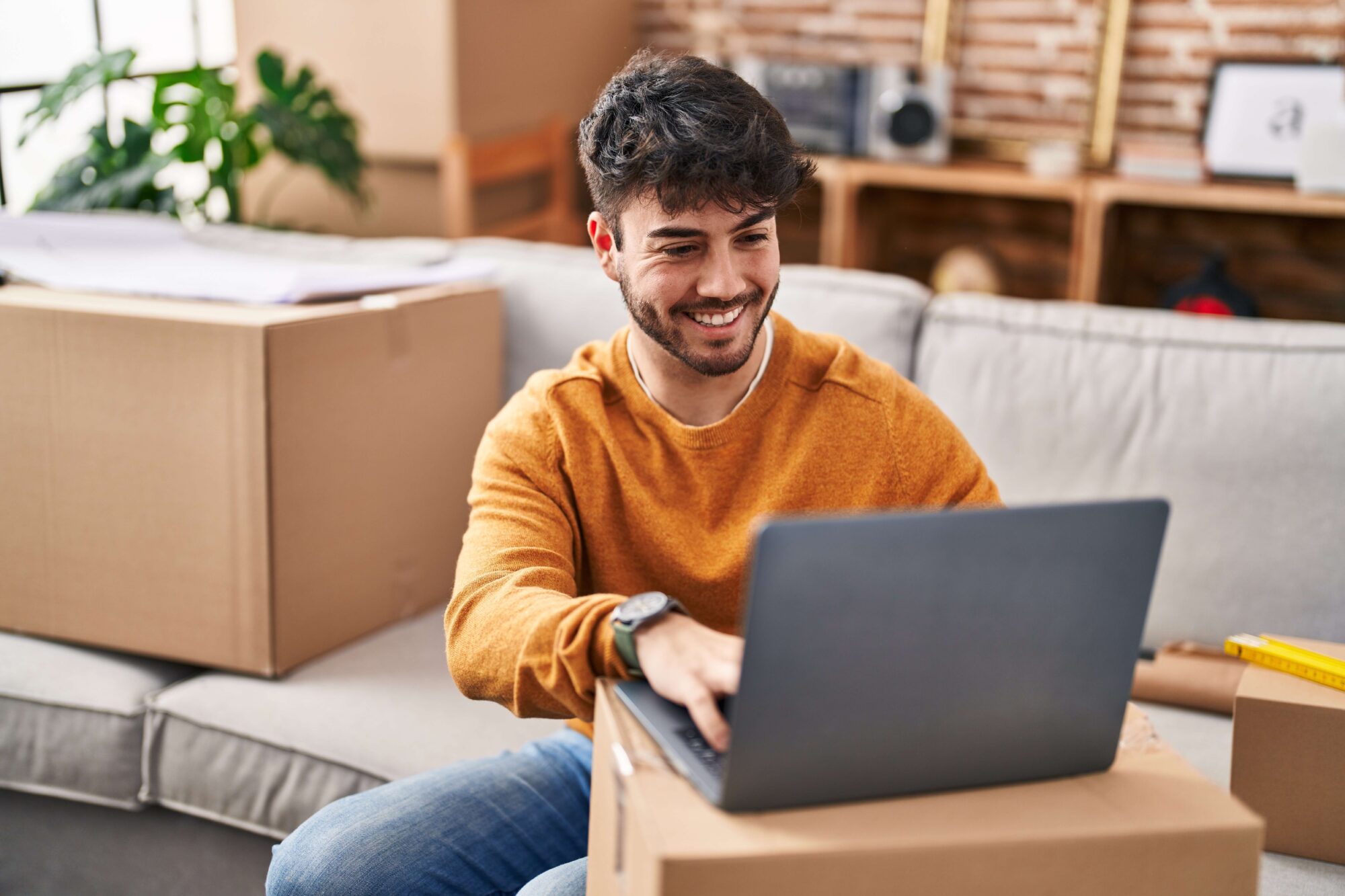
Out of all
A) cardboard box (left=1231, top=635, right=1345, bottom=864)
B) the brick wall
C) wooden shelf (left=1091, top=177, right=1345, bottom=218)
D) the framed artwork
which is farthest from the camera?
the brick wall

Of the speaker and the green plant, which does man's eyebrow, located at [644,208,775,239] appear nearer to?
the green plant

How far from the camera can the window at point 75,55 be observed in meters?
2.61

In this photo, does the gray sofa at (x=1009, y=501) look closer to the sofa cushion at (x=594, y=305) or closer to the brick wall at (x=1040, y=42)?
the sofa cushion at (x=594, y=305)

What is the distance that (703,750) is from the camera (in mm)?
721

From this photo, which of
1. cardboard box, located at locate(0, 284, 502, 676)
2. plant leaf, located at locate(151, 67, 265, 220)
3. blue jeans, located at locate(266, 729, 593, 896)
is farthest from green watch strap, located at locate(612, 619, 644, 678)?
plant leaf, located at locate(151, 67, 265, 220)

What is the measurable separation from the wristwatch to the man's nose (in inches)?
12.5

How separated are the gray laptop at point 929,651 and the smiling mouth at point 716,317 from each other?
0.45 meters

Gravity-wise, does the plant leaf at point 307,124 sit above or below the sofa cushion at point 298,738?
above

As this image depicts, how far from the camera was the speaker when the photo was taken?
3.06m

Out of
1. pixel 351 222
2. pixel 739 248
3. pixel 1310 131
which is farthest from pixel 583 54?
pixel 739 248

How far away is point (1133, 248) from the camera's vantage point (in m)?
3.24

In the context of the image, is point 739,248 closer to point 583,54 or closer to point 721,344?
point 721,344

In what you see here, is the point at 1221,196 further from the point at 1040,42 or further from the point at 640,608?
the point at 640,608

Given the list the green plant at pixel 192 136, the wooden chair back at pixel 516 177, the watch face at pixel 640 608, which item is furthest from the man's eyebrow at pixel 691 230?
the wooden chair back at pixel 516 177
